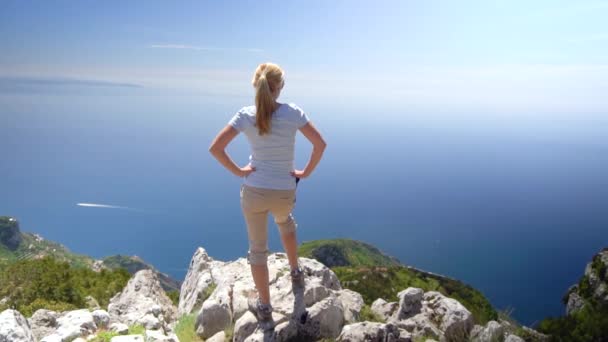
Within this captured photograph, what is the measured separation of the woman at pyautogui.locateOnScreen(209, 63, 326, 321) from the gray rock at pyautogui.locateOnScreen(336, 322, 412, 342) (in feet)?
4.82

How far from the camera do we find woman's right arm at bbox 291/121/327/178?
5.35 m

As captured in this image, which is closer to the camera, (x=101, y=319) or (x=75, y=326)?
(x=75, y=326)

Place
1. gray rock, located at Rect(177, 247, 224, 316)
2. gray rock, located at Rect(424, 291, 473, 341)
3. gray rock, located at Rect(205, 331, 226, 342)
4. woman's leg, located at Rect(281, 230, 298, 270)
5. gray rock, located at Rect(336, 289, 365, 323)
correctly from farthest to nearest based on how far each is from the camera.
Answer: gray rock, located at Rect(177, 247, 224, 316), gray rock, located at Rect(424, 291, 473, 341), gray rock, located at Rect(336, 289, 365, 323), gray rock, located at Rect(205, 331, 226, 342), woman's leg, located at Rect(281, 230, 298, 270)

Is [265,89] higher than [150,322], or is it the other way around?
[265,89]

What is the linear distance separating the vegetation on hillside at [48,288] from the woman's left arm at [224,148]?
24.4 ft

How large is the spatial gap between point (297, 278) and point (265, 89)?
3.79 meters

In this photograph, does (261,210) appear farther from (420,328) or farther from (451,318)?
(451,318)

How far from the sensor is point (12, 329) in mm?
5215

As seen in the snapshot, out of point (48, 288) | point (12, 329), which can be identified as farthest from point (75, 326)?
point (48, 288)

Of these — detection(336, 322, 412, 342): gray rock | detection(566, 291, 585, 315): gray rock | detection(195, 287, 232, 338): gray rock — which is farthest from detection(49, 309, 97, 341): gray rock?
detection(566, 291, 585, 315): gray rock

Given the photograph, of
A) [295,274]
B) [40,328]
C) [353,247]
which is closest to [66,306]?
[40,328]

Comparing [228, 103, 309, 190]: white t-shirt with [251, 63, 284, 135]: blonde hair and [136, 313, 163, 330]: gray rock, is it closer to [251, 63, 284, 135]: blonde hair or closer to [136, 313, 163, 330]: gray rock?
[251, 63, 284, 135]: blonde hair

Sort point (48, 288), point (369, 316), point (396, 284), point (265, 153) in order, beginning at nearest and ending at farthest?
point (265, 153)
point (369, 316)
point (48, 288)
point (396, 284)

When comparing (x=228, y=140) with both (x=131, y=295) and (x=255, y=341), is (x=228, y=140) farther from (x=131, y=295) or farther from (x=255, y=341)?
(x=131, y=295)
